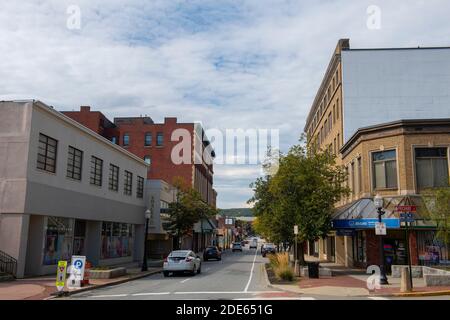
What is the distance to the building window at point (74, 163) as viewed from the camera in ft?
88.9

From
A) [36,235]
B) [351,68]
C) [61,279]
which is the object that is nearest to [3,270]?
[36,235]

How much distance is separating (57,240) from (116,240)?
1046 centimetres

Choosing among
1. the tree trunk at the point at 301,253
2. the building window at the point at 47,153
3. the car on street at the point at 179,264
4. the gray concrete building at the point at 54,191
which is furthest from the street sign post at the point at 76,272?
the tree trunk at the point at 301,253

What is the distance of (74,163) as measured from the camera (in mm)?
27781

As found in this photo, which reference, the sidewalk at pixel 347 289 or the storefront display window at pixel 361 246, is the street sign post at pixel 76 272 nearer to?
the sidewalk at pixel 347 289

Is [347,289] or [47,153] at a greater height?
[47,153]

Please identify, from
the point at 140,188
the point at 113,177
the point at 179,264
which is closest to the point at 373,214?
the point at 179,264

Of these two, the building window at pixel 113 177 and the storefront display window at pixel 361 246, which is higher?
the building window at pixel 113 177

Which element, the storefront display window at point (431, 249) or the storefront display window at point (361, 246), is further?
the storefront display window at point (361, 246)

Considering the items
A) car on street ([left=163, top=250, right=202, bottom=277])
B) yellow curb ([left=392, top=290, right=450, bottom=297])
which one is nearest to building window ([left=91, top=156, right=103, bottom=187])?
car on street ([left=163, top=250, right=202, bottom=277])

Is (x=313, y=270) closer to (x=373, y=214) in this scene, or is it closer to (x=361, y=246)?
(x=373, y=214)

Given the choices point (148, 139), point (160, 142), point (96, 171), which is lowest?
point (96, 171)

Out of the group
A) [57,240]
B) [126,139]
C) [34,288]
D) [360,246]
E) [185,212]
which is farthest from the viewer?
[126,139]
